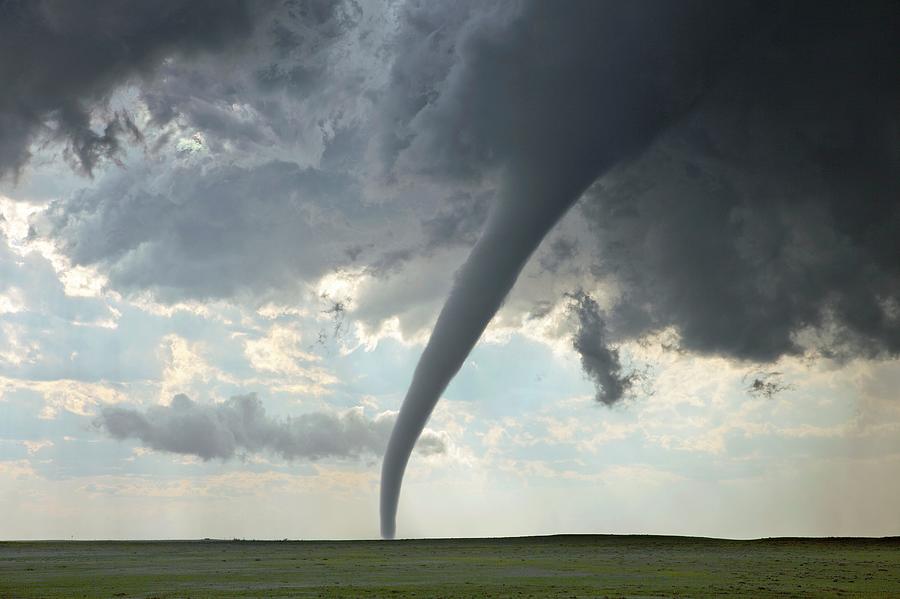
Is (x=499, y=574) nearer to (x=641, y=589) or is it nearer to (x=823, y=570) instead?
(x=641, y=589)

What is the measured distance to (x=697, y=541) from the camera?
176 meters

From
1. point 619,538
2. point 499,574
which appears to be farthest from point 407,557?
point 619,538

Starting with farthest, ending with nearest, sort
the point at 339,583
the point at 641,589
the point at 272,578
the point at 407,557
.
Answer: the point at 407,557, the point at 272,578, the point at 339,583, the point at 641,589

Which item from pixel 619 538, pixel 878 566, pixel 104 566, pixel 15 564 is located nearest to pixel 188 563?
pixel 104 566

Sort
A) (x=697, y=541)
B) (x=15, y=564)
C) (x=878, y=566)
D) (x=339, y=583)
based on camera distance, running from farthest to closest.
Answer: (x=697, y=541), (x=15, y=564), (x=878, y=566), (x=339, y=583)

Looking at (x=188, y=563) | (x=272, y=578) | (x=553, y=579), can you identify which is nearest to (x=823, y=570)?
(x=553, y=579)

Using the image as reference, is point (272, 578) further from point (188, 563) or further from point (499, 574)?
point (188, 563)

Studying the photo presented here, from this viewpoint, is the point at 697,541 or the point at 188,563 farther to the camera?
the point at 697,541

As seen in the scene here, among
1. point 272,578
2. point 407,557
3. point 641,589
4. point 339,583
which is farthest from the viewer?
point 407,557

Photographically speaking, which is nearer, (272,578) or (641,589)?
(641,589)

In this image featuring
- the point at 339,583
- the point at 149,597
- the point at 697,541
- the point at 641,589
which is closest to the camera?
the point at 149,597

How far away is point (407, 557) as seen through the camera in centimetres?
11438

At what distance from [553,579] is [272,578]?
84.6 feet

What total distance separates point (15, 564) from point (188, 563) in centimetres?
2034
